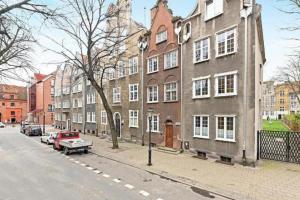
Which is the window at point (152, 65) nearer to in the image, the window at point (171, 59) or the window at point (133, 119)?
the window at point (171, 59)

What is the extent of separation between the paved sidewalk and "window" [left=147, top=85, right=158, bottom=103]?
638 centimetres

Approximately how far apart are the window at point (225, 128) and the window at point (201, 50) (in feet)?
14.8

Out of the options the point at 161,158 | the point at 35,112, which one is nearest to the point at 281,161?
the point at 161,158

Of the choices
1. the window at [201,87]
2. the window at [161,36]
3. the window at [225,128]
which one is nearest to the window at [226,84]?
the window at [201,87]

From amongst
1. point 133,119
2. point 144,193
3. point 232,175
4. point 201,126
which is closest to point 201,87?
point 201,126

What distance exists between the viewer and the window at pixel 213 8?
16781mm

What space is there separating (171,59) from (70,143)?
1066cm

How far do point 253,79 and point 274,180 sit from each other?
19.2ft

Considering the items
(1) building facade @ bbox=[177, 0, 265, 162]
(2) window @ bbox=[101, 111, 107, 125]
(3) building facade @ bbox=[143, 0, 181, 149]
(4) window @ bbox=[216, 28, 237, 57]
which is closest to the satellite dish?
(1) building facade @ bbox=[177, 0, 265, 162]

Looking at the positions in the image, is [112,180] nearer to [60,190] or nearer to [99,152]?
[60,190]

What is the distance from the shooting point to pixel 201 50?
18.2 meters

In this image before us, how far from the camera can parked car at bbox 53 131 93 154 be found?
19.7 m

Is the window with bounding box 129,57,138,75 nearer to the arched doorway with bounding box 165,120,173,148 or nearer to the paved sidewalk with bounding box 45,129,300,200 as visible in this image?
the arched doorway with bounding box 165,120,173,148

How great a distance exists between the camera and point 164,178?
1239 cm
